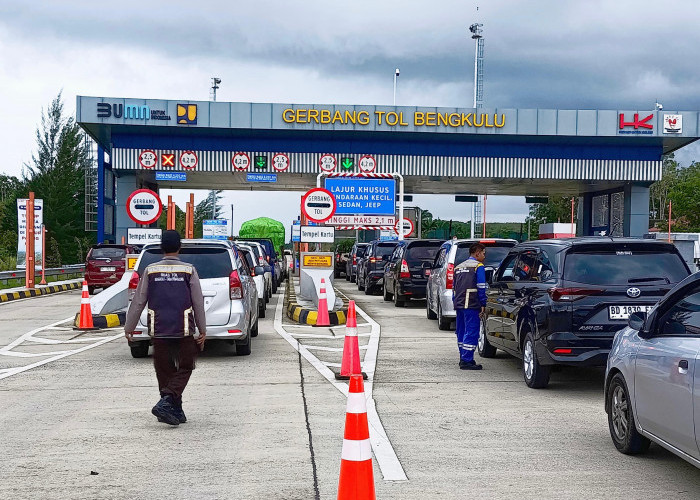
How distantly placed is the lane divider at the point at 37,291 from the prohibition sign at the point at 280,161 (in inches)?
378

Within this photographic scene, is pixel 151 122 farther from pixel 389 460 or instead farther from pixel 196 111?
pixel 389 460

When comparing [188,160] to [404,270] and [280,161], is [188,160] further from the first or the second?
[404,270]

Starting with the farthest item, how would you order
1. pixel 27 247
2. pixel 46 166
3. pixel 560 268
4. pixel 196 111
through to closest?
pixel 46 166 < pixel 196 111 < pixel 27 247 < pixel 560 268

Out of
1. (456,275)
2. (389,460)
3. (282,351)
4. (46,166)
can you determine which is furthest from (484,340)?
(46,166)

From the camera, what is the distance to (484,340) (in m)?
12.9

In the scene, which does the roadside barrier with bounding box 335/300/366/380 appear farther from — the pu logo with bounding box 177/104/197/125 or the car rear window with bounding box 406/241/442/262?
the pu logo with bounding box 177/104/197/125

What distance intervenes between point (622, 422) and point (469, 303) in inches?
178

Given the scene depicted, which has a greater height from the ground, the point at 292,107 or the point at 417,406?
the point at 292,107

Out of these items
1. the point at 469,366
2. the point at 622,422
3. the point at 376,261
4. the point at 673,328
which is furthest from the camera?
the point at 376,261

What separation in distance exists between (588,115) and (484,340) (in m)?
25.8

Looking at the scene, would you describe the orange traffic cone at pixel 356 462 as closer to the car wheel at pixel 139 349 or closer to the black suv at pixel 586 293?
the black suv at pixel 586 293

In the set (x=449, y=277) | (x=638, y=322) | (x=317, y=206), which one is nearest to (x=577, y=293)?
(x=638, y=322)

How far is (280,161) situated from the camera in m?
38.3

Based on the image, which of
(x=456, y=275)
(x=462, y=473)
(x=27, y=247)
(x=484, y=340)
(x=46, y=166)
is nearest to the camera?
(x=462, y=473)
